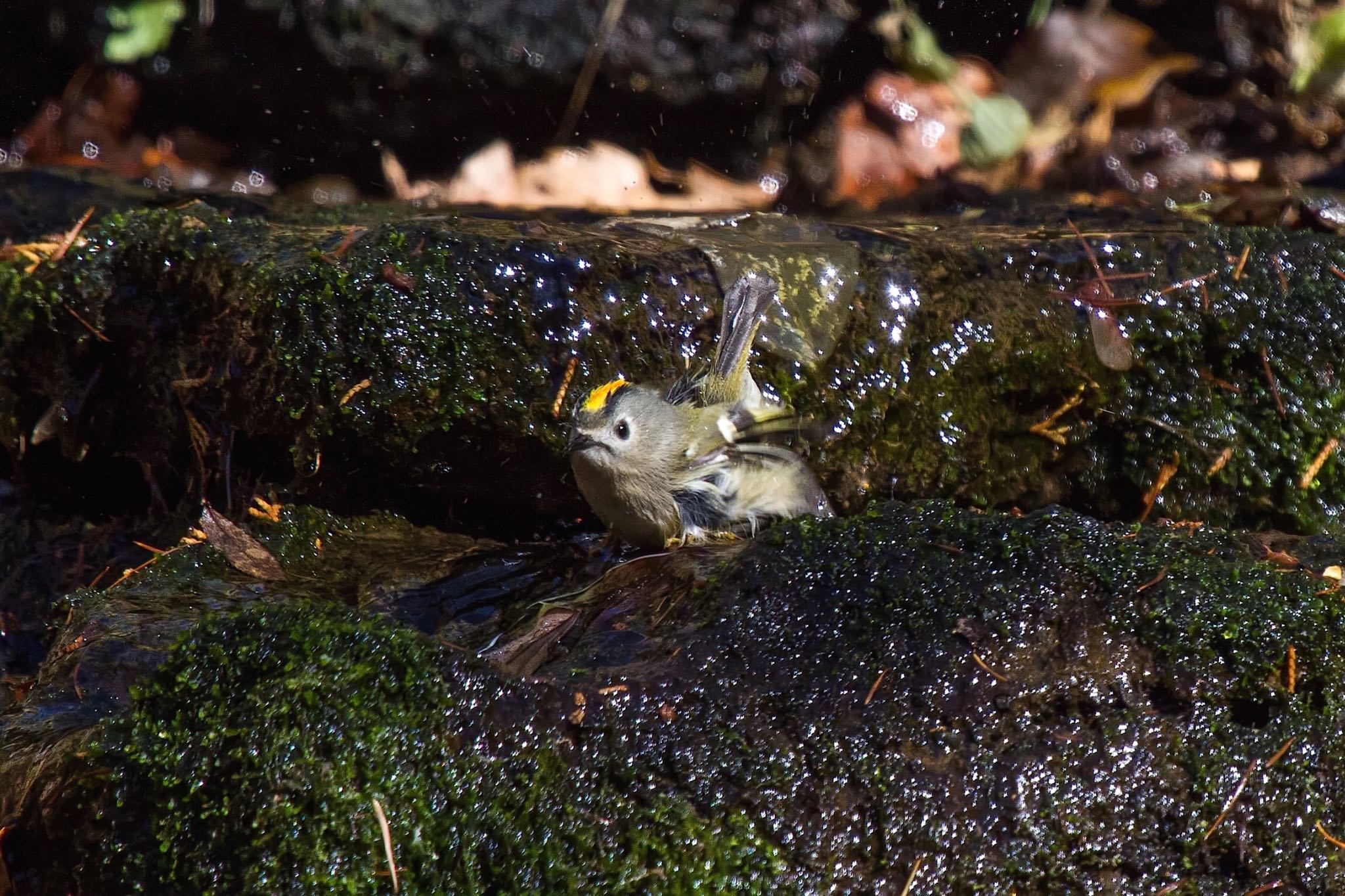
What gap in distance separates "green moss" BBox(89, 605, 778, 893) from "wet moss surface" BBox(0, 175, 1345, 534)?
6.18 feet

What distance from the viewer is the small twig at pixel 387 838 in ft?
7.78

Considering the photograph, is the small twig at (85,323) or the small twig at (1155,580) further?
the small twig at (85,323)

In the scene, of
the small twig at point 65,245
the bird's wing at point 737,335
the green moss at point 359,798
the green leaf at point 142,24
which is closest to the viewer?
the green moss at point 359,798

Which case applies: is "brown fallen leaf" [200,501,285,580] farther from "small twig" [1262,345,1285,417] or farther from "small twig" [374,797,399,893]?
"small twig" [1262,345,1285,417]

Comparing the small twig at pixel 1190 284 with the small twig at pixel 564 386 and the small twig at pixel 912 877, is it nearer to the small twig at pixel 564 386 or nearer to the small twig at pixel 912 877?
the small twig at pixel 564 386

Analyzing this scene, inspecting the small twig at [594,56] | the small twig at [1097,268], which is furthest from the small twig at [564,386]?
the small twig at [594,56]

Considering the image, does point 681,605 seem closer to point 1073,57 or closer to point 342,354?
point 342,354

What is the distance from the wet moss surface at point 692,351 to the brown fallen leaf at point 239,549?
363 mm

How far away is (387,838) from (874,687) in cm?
111

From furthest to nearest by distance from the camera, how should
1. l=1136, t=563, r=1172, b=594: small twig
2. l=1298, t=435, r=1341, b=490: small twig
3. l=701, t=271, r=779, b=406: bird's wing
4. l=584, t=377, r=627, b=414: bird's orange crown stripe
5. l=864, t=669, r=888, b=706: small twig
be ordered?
1. l=1298, t=435, r=1341, b=490: small twig
2. l=701, t=271, r=779, b=406: bird's wing
3. l=584, t=377, r=627, b=414: bird's orange crown stripe
4. l=1136, t=563, r=1172, b=594: small twig
5. l=864, t=669, r=888, b=706: small twig

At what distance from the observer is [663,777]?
253 cm

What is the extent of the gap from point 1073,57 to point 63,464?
7.08 metres

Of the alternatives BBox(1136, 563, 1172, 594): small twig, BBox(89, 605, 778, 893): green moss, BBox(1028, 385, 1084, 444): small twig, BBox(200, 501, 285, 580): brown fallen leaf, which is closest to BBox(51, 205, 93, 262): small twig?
BBox(200, 501, 285, 580): brown fallen leaf

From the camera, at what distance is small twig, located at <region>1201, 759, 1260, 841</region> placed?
2674 millimetres
